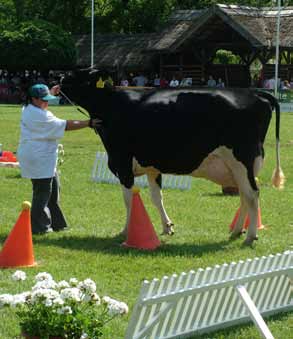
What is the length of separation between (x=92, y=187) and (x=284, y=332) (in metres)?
9.06

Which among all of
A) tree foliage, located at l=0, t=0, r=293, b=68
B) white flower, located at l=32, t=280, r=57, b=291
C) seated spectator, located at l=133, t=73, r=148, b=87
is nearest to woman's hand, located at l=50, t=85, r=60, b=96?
white flower, located at l=32, t=280, r=57, b=291

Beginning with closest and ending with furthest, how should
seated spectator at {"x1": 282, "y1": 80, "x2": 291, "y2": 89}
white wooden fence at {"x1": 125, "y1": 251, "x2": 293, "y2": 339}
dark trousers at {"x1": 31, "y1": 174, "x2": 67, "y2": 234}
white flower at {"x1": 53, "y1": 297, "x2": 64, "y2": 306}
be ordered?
white flower at {"x1": 53, "y1": 297, "x2": 64, "y2": 306}, white wooden fence at {"x1": 125, "y1": 251, "x2": 293, "y2": 339}, dark trousers at {"x1": 31, "y1": 174, "x2": 67, "y2": 234}, seated spectator at {"x1": 282, "y1": 80, "x2": 291, "y2": 89}

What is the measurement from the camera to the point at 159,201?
39.1 ft

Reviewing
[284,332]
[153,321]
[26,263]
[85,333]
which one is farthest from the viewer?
[26,263]

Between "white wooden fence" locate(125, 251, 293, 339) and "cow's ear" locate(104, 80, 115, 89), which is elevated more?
"cow's ear" locate(104, 80, 115, 89)

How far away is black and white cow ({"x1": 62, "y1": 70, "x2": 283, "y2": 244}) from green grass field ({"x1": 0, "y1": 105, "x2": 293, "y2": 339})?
2.02 feet

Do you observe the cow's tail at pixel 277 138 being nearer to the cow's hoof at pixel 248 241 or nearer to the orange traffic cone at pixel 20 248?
the cow's hoof at pixel 248 241

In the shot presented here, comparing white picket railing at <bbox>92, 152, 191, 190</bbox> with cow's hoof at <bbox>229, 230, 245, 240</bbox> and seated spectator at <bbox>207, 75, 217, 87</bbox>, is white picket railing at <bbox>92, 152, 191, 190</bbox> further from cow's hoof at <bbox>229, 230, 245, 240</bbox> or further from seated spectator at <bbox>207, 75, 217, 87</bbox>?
seated spectator at <bbox>207, 75, 217, 87</bbox>

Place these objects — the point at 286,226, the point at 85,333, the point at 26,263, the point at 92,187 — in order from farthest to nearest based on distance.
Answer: the point at 92,187, the point at 286,226, the point at 26,263, the point at 85,333

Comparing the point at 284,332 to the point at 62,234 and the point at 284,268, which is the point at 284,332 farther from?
the point at 62,234

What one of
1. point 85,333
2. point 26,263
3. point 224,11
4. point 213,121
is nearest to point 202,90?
point 213,121

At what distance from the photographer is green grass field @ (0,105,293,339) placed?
8.74 m

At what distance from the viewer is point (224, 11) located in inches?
1949

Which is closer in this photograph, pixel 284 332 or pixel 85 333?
pixel 85 333
